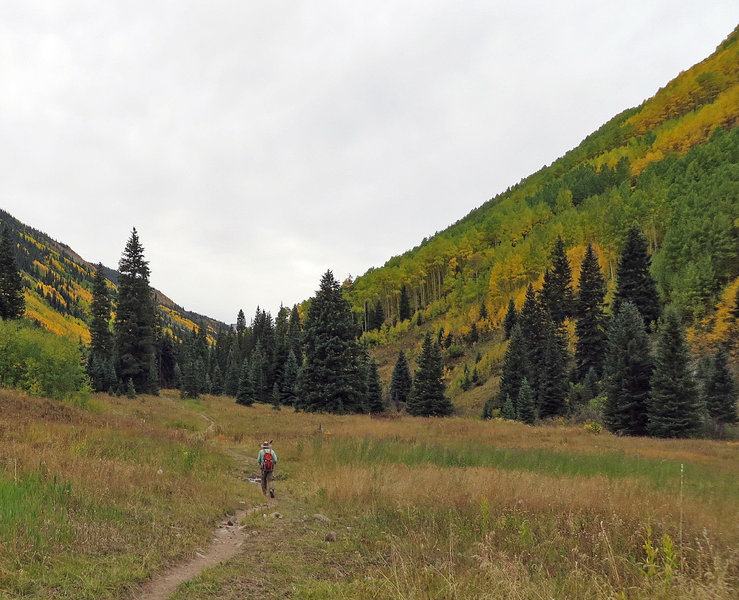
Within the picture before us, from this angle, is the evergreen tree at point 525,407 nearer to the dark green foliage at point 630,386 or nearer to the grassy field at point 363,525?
the dark green foliage at point 630,386

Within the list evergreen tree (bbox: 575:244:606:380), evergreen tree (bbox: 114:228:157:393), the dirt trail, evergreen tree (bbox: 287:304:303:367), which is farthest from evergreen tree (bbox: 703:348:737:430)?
evergreen tree (bbox: 287:304:303:367)

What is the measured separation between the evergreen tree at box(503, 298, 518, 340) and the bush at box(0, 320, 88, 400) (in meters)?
56.9

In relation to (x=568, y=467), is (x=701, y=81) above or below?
above

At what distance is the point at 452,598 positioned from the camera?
4117 mm

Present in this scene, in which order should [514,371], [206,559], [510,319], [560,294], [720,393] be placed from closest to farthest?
1. [206,559]
2. [720,393]
3. [514,371]
4. [560,294]
5. [510,319]

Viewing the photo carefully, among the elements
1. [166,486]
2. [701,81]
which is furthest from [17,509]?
[701,81]

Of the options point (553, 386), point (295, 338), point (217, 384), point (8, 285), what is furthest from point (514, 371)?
point (217, 384)

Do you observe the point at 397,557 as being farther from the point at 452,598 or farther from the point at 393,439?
the point at 393,439

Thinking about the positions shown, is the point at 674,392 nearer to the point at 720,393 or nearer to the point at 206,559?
the point at 720,393

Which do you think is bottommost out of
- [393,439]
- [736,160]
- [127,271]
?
[393,439]

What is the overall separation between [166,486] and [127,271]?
138 feet

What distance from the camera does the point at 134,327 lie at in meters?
41.7

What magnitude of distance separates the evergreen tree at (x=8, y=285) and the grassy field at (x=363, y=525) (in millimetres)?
46164

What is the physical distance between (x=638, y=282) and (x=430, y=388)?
25454mm
